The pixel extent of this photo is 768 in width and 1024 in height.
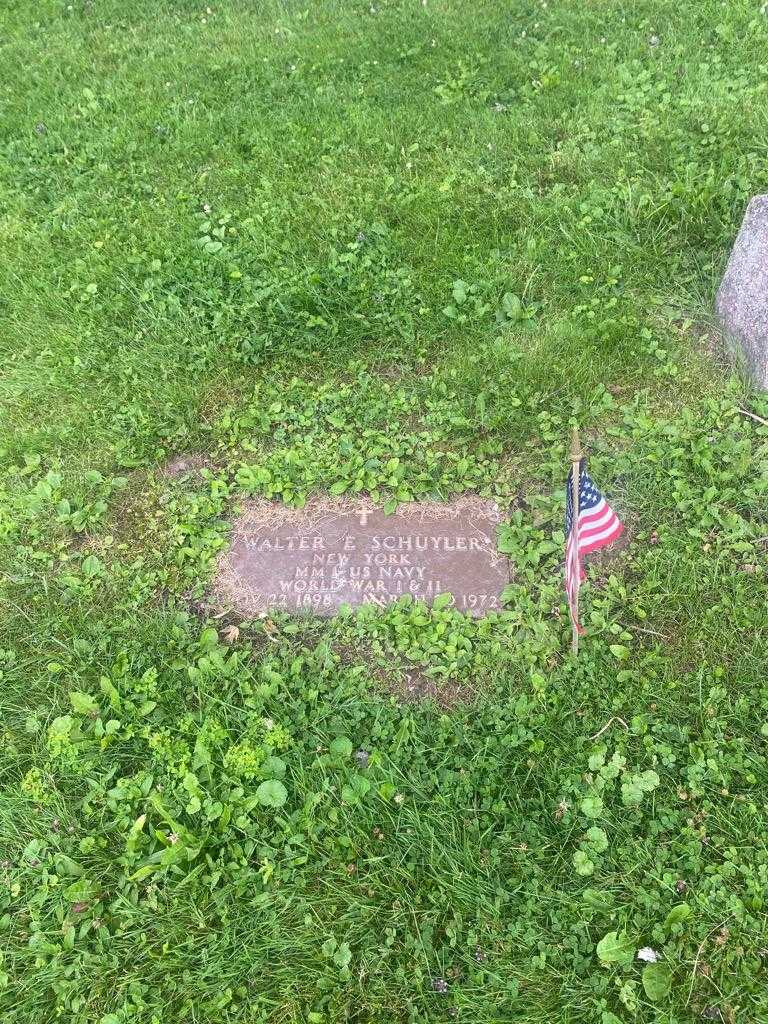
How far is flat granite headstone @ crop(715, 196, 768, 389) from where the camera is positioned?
3.92 metres

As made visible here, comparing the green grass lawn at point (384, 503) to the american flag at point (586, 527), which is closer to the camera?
the green grass lawn at point (384, 503)

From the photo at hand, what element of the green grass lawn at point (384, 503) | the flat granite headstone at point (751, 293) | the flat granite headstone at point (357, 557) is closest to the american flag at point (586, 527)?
the green grass lawn at point (384, 503)

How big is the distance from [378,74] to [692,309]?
3.48 metres

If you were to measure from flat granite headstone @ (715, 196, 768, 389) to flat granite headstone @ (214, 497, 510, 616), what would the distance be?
1.67 meters

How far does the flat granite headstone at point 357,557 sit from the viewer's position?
3494 mm

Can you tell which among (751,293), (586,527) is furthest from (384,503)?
(751,293)

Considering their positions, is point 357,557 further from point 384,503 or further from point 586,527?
point 586,527

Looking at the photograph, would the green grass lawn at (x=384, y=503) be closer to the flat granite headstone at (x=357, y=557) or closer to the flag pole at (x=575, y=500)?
the flat granite headstone at (x=357, y=557)

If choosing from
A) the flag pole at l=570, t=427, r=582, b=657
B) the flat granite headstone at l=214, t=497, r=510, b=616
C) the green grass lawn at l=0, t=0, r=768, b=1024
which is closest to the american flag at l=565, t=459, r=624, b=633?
the flag pole at l=570, t=427, r=582, b=657

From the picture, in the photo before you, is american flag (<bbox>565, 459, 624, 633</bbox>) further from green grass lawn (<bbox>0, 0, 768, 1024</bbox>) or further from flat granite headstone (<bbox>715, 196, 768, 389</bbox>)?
flat granite headstone (<bbox>715, 196, 768, 389</bbox>)

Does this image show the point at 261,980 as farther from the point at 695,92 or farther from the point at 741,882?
the point at 695,92

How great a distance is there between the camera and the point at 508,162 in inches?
206

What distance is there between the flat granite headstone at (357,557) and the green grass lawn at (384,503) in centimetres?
11

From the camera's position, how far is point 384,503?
383 cm
